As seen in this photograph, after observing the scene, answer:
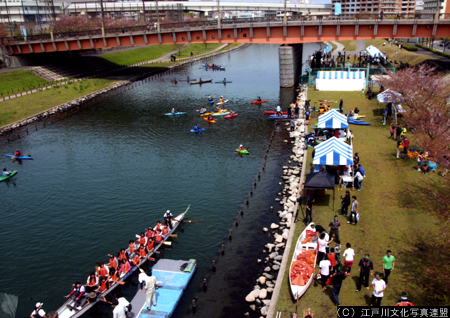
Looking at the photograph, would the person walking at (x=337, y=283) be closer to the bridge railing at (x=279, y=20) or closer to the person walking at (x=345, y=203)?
the person walking at (x=345, y=203)

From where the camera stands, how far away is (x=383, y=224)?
86.3ft

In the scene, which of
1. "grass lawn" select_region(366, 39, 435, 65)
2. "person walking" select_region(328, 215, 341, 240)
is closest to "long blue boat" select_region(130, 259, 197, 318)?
"person walking" select_region(328, 215, 341, 240)

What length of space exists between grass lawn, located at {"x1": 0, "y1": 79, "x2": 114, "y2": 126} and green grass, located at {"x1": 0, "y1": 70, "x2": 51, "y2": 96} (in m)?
4.32

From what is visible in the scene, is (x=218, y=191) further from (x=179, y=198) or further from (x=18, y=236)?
(x=18, y=236)

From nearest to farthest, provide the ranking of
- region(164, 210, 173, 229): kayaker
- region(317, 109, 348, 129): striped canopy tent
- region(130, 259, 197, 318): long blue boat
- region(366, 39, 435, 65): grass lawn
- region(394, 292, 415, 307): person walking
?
region(394, 292, 415, 307): person walking
region(130, 259, 197, 318): long blue boat
region(164, 210, 173, 229): kayaker
region(317, 109, 348, 129): striped canopy tent
region(366, 39, 435, 65): grass lawn

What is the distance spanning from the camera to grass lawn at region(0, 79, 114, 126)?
205 feet

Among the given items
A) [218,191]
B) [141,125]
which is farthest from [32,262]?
[141,125]

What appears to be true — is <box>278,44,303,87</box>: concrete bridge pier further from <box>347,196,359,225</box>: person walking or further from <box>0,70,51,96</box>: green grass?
<box>347,196,359,225</box>: person walking

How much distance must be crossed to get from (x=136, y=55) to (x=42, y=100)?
55711 mm

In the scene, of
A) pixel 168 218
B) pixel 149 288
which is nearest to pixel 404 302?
pixel 149 288

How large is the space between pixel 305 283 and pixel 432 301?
6.07 m

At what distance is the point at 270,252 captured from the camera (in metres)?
26.6

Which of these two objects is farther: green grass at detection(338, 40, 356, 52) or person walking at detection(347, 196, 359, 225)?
green grass at detection(338, 40, 356, 52)

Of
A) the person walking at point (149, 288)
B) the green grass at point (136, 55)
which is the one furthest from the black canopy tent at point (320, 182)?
the green grass at point (136, 55)
